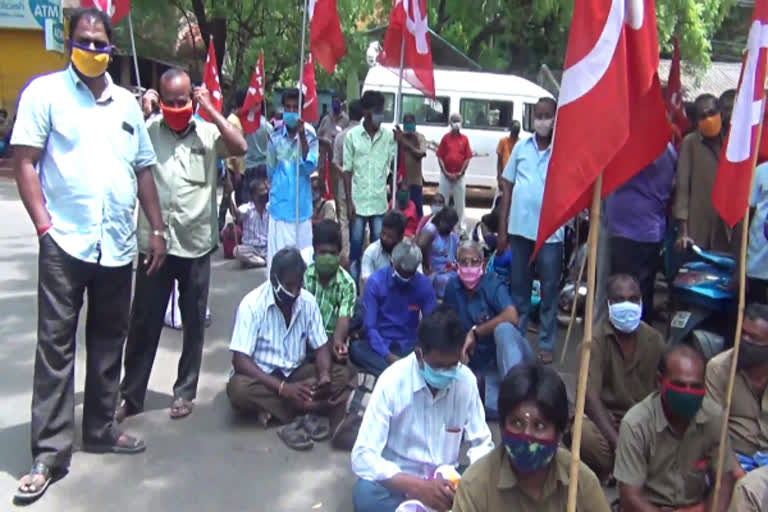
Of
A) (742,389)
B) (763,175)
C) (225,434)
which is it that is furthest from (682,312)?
(225,434)

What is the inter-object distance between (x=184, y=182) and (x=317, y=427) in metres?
1.60

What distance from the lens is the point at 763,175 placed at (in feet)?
16.0

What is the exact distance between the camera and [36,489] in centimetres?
380

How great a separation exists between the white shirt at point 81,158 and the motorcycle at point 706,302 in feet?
10.9

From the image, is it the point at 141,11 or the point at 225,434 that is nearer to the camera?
the point at 225,434

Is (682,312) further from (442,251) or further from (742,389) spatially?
(442,251)

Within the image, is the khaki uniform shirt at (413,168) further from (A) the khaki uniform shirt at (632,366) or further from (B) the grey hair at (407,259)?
(A) the khaki uniform shirt at (632,366)

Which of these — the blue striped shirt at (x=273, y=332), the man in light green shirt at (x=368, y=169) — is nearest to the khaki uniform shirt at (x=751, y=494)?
the blue striped shirt at (x=273, y=332)

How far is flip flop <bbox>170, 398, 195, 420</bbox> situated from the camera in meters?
4.86

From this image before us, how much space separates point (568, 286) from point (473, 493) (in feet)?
17.0

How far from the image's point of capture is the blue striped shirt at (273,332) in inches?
183

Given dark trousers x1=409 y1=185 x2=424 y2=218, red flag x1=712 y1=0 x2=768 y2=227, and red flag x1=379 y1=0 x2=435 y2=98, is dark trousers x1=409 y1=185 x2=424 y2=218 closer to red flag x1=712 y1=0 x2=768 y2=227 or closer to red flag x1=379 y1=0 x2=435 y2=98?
red flag x1=379 y1=0 x2=435 y2=98

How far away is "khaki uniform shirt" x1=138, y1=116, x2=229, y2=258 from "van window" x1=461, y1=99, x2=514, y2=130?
38.1 feet

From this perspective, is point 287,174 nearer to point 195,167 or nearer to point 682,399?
point 195,167
